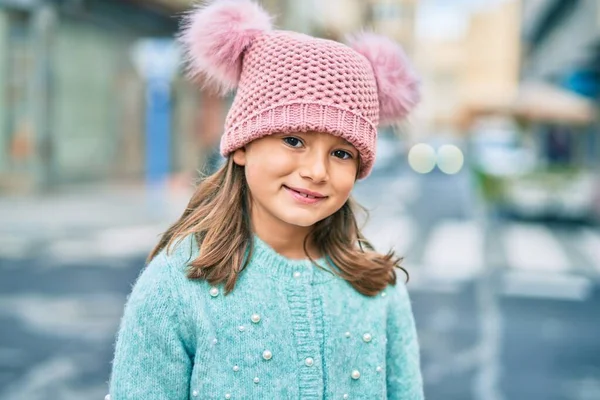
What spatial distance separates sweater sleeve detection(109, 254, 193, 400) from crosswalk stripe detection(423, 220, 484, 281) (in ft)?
27.9

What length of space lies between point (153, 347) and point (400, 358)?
56cm

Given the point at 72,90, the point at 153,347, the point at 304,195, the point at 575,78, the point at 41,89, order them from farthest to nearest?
the point at 72,90 → the point at 575,78 → the point at 41,89 → the point at 304,195 → the point at 153,347

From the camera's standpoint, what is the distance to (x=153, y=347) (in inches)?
64.9

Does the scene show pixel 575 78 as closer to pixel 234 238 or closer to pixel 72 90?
pixel 72 90

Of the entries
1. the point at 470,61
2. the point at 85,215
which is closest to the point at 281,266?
the point at 85,215

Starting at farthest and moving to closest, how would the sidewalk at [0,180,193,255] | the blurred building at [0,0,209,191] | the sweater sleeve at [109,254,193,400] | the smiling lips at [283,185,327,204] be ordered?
the blurred building at [0,0,209,191] < the sidewalk at [0,180,193,255] < the smiling lips at [283,185,327,204] < the sweater sleeve at [109,254,193,400]

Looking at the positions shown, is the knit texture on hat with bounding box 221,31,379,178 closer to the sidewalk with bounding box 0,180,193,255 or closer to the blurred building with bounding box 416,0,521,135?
the sidewalk with bounding box 0,180,193,255

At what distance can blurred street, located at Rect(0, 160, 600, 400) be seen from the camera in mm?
5906

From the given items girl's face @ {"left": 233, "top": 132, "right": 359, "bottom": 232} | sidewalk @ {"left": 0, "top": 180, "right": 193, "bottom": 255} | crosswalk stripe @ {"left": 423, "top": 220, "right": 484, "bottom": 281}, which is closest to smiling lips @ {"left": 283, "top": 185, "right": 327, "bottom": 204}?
girl's face @ {"left": 233, "top": 132, "right": 359, "bottom": 232}

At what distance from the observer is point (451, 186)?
2891cm

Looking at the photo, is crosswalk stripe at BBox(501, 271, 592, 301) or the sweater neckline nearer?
the sweater neckline

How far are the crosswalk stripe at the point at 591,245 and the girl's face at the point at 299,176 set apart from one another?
9.86m

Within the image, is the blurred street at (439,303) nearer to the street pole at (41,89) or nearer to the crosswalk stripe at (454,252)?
the crosswalk stripe at (454,252)

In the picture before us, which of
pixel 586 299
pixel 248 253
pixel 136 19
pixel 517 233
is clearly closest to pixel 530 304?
pixel 586 299
